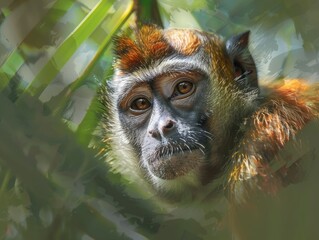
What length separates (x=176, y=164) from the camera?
141 centimetres

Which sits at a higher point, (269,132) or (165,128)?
(269,132)

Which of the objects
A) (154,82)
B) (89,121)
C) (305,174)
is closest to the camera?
(305,174)

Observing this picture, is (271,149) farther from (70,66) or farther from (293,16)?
(70,66)

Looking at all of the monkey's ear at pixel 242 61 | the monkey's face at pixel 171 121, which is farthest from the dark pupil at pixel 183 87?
the monkey's ear at pixel 242 61

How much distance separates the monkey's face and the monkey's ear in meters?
0.07

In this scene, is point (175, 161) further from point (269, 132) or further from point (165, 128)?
point (269, 132)

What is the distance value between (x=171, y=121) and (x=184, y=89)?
0.10 meters

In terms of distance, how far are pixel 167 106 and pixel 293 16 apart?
31 cm

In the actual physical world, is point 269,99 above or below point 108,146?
above

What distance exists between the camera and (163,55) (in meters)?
1.47

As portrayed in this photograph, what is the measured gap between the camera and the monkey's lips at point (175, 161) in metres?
1.39

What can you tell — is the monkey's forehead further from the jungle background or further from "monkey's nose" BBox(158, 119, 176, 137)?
"monkey's nose" BBox(158, 119, 176, 137)

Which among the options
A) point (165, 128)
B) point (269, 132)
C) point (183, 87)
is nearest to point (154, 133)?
point (165, 128)

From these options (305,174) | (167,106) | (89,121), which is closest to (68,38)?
(89,121)
